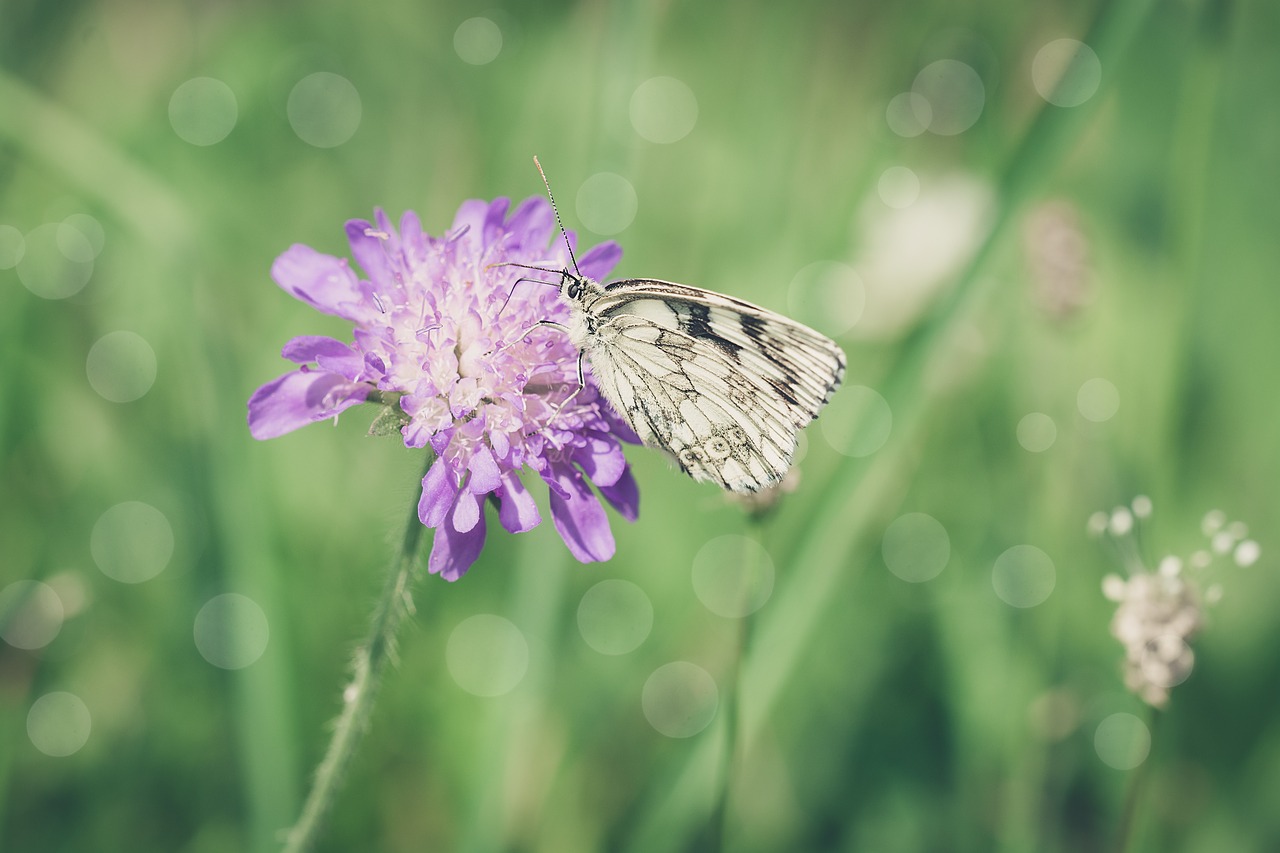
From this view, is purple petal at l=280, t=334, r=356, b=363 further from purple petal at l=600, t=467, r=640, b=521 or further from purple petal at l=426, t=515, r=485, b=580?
purple petal at l=600, t=467, r=640, b=521

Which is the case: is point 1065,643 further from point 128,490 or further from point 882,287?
point 128,490

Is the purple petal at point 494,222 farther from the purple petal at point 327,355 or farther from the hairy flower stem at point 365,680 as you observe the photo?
the hairy flower stem at point 365,680

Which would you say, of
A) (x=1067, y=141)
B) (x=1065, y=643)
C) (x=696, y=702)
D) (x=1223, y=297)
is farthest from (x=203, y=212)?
(x=1223, y=297)

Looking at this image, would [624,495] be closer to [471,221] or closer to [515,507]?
[515,507]

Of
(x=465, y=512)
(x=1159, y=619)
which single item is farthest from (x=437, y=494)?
(x=1159, y=619)

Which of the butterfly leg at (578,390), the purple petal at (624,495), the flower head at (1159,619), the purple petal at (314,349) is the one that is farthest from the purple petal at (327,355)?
the flower head at (1159,619)

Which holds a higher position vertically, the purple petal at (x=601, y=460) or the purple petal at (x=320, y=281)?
the purple petal at (x=320, y=281)
